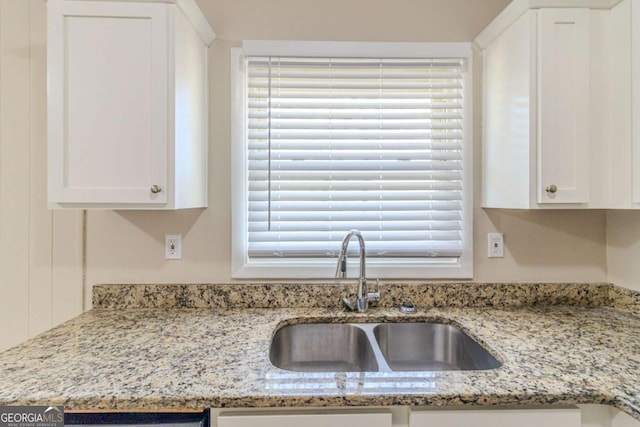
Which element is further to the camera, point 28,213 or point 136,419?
point 28,213

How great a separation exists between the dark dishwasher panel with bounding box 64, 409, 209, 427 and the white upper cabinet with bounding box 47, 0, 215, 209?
703mm

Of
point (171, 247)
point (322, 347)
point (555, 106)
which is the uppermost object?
point (555, 106)

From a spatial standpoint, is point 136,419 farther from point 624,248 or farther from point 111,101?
point 624,248

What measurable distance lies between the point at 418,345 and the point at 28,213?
188cm

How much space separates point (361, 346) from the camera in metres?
1.51

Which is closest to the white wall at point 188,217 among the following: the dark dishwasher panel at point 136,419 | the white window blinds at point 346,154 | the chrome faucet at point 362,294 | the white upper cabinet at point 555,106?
the white window blinds at point 346,154

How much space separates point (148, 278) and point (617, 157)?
2046 mm

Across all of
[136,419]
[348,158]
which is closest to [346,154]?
[348,158]

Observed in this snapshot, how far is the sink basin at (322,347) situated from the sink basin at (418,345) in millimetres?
107

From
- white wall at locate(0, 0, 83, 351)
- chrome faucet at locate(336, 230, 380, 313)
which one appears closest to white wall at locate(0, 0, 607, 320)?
white wall at locate(0, 0, 83, 351)

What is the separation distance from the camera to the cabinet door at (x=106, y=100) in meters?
1.31

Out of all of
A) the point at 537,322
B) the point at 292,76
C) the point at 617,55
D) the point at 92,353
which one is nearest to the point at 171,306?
the point at 92,353

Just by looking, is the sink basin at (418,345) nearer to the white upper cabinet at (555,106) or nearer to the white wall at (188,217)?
the white wall at (188,217)

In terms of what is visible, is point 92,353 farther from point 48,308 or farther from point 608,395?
point 608,395
